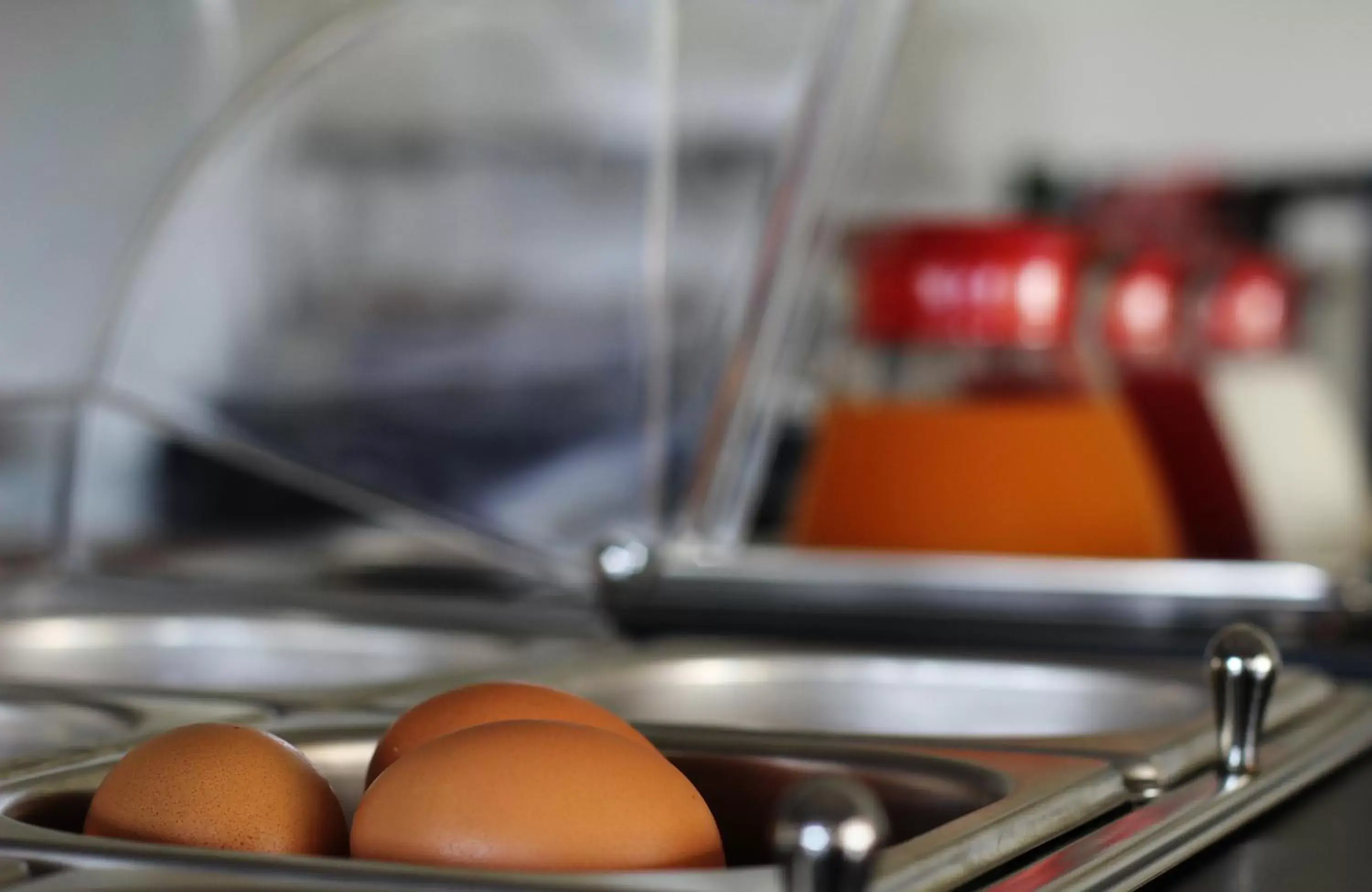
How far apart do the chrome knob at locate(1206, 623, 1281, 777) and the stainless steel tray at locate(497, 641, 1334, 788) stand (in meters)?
0.12

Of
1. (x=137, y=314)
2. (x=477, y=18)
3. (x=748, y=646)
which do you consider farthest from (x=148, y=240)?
(x=748, y=646)

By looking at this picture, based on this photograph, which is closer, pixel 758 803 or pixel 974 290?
pixel 758 803

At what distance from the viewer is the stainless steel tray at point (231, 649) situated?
→ 2.64 ft

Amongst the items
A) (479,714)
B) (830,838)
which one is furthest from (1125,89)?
(830,838)

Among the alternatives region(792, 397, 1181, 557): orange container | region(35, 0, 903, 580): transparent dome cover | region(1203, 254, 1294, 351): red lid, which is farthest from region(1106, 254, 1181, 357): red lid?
region(35, 0, 903, 580): transparent dome cover

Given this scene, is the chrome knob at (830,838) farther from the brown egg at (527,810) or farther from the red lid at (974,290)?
the red lid at (974,290)

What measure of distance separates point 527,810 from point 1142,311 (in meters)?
1.36

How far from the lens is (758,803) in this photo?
545 millimetres

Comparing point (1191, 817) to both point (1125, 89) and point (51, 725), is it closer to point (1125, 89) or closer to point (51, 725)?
point (51, 725)

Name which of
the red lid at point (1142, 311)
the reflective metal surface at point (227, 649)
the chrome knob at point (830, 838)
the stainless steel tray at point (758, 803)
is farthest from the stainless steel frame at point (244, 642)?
the red lid at point (1142, 311)

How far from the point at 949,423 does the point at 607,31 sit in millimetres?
294

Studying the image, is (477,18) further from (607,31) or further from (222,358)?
(222,358)

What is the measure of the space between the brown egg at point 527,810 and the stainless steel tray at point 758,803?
17 mm

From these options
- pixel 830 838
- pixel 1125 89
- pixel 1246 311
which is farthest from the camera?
pixel 1125 89
